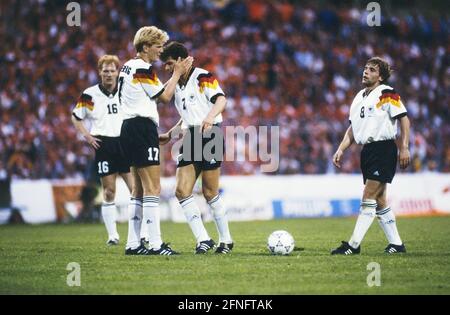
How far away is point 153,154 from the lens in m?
10.4

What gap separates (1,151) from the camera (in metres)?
20.9

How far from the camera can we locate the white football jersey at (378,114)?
10.7 metres

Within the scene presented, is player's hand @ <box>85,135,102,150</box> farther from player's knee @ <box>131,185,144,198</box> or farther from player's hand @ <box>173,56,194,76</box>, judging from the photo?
player's hand @ <box>173,56,194,76</box>

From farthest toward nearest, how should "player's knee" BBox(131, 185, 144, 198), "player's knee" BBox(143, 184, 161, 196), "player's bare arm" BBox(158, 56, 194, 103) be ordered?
"player's knee" BBox(131, 185, 144, 198) → "player's knee" BBox(143, 184, 161, 196) → "player's bare arm" BBox(158, 56, 194, 103)

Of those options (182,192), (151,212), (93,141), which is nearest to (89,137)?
(93,141)

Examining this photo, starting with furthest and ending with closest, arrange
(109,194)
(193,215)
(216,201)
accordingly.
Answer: (109,194) → (216,201) → (193,215)

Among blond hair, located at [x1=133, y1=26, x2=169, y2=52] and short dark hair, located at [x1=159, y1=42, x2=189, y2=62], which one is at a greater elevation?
blond hair, located at [x1=133, y1=26, x2=169, y2=52]

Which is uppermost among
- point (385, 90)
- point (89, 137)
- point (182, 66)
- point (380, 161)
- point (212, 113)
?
point (182, 66)

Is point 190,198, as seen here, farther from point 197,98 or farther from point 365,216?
point 365,216

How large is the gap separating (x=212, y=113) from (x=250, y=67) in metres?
18.1

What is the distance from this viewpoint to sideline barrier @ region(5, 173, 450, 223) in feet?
66.7

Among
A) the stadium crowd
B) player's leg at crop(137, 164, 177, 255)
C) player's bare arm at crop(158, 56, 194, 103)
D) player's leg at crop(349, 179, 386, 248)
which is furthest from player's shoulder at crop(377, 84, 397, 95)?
the stadium crowd

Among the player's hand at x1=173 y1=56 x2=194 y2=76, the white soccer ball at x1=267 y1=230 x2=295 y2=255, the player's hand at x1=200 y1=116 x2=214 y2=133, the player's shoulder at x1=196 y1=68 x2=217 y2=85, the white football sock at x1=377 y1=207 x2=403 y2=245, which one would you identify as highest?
the player's hand at x1=173 y1=56 x2=194 y2=76
